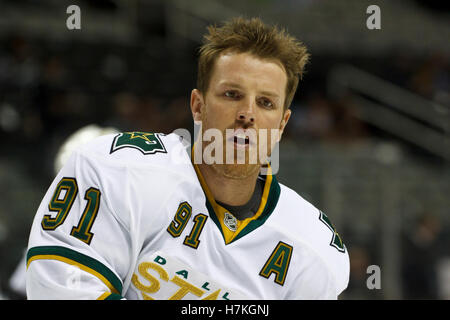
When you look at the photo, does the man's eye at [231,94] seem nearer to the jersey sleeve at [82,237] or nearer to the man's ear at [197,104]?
the man's ear at [197,104]

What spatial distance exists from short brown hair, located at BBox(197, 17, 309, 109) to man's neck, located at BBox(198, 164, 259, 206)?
0.99ft

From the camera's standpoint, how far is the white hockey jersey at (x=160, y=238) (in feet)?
6.89

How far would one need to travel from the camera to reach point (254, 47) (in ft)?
7.78

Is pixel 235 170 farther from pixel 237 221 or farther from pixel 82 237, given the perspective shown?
pixel 82 237

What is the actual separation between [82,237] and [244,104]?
2.32ft

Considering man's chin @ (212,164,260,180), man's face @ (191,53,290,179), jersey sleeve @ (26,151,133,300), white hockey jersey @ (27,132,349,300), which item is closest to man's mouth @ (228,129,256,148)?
man's face @ (191,53,290,179)

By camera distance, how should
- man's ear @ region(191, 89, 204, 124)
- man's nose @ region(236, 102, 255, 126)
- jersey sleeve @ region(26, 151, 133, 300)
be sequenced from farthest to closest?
man's ear @ region(191, 89, 204, 124)
man's nose @ region(236, 102, 255, 126)
jersey sleeve @ region(26, 151, 133, 300)

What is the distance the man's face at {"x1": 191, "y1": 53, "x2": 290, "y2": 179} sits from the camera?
2.31m

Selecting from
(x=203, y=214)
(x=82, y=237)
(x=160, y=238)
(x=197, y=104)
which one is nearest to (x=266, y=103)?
(x=197, y=104)

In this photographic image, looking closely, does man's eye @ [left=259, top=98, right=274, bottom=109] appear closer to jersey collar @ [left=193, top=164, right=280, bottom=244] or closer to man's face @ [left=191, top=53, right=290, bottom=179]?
man's face @ [left=191, top=53, right=290, bottom=179]

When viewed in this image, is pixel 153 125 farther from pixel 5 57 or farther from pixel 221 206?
pixel 221 206

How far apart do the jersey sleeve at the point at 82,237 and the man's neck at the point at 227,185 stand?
37 centimetres

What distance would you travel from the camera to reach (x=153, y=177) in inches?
89.6
